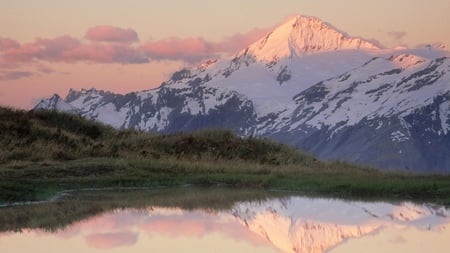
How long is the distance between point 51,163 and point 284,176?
1094 cm

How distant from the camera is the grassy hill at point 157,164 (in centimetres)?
3359

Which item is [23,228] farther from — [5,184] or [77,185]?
[77,185]

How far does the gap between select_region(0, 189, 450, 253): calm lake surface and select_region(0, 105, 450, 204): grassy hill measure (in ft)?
12.6

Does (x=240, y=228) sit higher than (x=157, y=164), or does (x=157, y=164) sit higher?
(x=157, y=164)

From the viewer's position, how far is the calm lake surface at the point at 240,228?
1972 cm

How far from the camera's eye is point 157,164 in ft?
142

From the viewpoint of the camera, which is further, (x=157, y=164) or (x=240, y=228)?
(x=157, y=164)

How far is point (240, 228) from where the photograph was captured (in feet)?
75.8

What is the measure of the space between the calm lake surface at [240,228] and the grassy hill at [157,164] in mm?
3827

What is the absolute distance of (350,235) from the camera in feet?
71.4

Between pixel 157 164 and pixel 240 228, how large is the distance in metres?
20.5

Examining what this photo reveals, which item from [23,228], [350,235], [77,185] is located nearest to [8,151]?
[77,185]

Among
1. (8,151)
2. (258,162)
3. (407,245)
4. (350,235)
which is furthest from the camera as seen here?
(258,162)

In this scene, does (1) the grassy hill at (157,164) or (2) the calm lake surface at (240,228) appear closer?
(2) the calm lake surface at (240,228)
